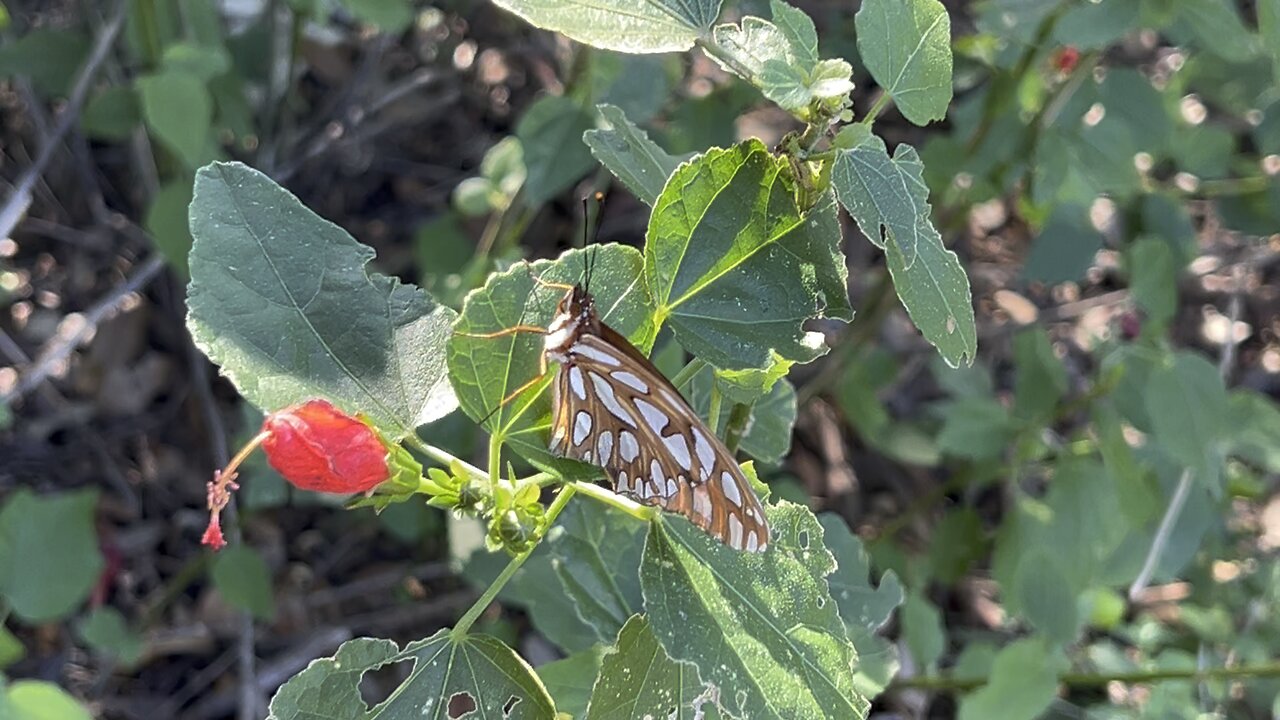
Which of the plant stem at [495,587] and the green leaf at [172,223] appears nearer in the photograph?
the plant stem at [495,587]

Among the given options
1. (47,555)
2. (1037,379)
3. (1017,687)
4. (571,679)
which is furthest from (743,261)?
(47,555)

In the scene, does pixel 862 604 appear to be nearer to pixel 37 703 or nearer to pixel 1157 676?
pixel 1157 676

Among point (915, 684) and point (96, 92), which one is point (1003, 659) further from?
point (96, 92)

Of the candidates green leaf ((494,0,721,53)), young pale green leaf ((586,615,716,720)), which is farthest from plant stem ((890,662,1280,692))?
green leaf ((494,0,721,53))

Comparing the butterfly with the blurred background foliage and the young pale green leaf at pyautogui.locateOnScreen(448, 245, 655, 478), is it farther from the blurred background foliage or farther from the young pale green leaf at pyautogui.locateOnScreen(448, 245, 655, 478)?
the blurred background foliage

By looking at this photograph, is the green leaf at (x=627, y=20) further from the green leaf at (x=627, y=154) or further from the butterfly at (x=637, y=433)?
the butterfly at (x=637, y=433)

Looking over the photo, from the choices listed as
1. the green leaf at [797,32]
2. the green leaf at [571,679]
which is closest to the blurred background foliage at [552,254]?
the green leaf at [571,679]
